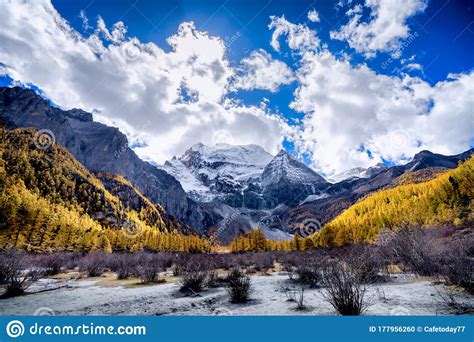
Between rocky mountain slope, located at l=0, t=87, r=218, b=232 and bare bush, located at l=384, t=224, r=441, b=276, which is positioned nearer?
bare bush, located at l=384, t=224, r=441, b=276

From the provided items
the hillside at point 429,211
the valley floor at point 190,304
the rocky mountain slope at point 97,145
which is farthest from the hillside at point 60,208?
the hillside at point 429,211

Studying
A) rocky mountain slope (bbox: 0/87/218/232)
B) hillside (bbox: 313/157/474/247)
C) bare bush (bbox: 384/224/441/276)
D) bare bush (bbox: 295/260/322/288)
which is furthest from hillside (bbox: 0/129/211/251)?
bare bush (bbox: 384/224/441/276)

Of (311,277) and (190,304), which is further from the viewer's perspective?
(311,277)

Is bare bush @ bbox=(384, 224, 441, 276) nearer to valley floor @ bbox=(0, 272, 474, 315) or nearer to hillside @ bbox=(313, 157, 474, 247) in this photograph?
valley floor @ bbox=(0, 272, 474, 315)

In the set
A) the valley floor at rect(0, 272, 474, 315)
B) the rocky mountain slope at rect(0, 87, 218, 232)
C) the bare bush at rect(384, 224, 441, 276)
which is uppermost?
Answer: the rocky mountain slope at rect(0, 87, 218, 232)

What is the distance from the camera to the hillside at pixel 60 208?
4772 cm

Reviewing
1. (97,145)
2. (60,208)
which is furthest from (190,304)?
(97,145)

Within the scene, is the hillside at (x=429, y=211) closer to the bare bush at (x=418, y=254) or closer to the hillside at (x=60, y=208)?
the hillside at (x=60, y=208)

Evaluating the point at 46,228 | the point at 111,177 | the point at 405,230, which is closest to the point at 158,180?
the point at 111,177

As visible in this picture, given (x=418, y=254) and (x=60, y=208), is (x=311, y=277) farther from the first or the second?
(x=60, y=208)

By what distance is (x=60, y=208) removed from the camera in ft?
242

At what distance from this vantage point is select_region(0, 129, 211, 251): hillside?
1879 inches
